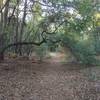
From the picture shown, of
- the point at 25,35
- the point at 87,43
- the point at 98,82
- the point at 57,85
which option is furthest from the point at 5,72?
the point at 25,35

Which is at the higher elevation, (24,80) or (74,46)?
(74,46)

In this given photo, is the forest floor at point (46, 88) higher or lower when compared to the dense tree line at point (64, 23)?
lower

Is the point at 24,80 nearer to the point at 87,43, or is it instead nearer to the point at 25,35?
the point at 87,43

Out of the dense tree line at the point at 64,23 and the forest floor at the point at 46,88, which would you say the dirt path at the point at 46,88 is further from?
the dense tree line at the point at 64,23

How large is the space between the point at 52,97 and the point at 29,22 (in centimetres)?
1688

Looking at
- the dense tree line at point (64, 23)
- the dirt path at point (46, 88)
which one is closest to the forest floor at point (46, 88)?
the dirt path at point (46, 88)

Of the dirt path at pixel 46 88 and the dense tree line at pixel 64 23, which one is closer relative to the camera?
the dirt path at pixel 46 88

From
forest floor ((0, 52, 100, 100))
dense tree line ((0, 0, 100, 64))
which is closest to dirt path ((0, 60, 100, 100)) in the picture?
forest floor ((0, 52, 100, 100))

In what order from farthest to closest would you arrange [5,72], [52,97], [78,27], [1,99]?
[78,27], [5,72], [52,97], [1,99]

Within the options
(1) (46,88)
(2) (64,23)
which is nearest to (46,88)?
(1) (46,88)

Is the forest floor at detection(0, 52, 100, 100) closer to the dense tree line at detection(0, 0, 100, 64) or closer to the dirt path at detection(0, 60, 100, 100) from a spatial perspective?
the dirt path at detection(0, 60, 100, 100)

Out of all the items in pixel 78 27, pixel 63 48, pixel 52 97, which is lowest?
pixel 52 97

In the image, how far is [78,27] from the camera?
15344 mm

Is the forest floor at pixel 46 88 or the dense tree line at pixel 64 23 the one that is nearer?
the forest floor at pixel 46 88
